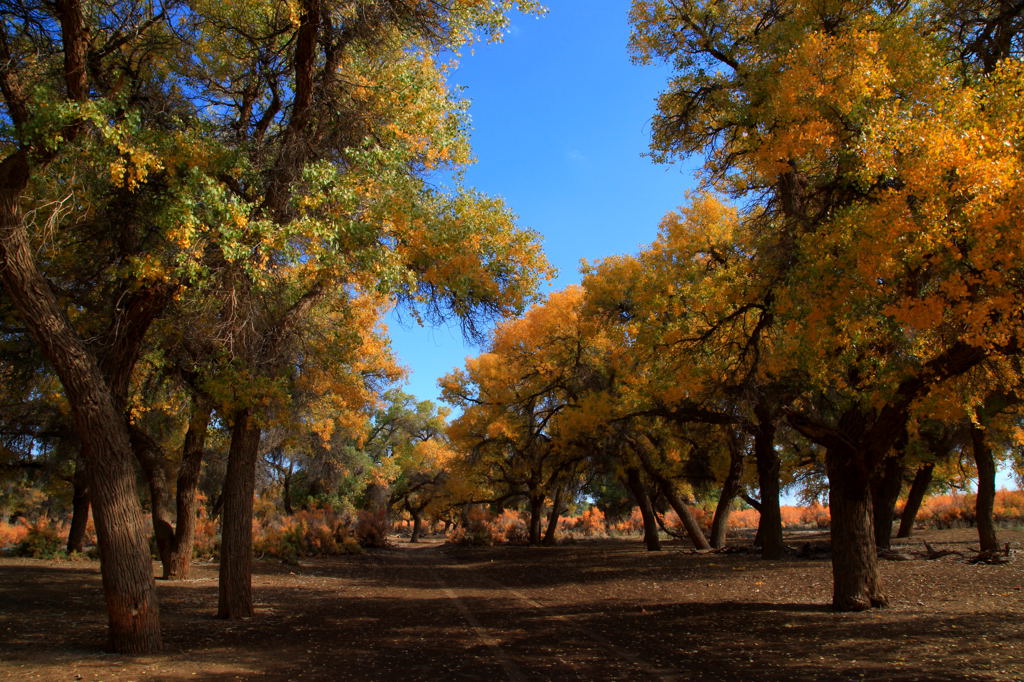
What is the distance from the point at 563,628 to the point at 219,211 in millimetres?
7182

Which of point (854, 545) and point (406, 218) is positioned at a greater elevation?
point (406, 218)

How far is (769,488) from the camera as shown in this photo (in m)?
15.9

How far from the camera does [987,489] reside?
45.9 feet

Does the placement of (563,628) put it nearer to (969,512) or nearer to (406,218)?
(406,218)

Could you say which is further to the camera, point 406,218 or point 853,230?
point 406,218

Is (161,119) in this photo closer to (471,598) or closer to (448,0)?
(448,0)

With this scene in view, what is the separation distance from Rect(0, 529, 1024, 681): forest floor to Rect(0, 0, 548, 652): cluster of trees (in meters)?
1.16

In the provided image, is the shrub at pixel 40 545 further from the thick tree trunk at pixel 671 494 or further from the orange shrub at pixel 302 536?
the thick tree trunk at pixel 671 494

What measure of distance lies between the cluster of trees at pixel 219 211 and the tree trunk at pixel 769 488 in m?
9.45

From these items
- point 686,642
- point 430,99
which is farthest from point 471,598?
point 430,99

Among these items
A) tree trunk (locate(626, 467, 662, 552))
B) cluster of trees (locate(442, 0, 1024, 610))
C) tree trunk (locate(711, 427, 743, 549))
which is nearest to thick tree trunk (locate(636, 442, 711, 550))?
tree trunk (locate(711, 427, 743, 549))

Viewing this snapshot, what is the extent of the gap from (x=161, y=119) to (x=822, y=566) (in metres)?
15.4

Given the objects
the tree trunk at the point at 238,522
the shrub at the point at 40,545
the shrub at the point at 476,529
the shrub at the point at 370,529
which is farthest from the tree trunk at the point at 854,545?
the shrub at the point at 476,529

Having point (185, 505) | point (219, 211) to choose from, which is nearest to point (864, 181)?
point (219, 211)
